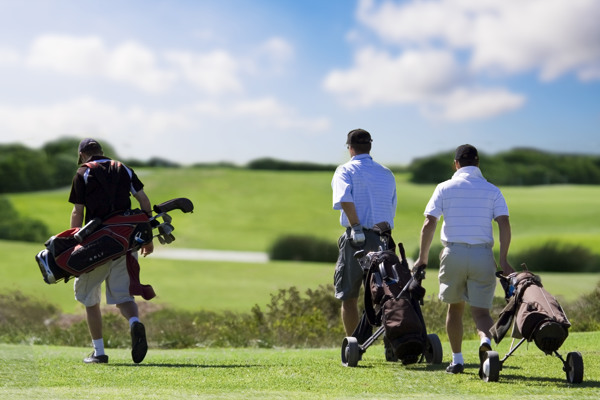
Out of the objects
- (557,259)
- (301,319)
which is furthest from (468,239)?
(557,259)

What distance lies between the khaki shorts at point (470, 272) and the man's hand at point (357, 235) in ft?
2.62

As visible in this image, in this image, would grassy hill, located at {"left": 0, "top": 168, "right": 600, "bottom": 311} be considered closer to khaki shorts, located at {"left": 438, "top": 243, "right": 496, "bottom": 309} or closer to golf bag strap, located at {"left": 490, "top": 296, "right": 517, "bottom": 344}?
khaki shorts, located at {"left": 438, "top": 243, "right": 496, "bottom": 309}

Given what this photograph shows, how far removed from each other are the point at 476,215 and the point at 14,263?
12.9m

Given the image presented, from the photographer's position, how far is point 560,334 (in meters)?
6.61

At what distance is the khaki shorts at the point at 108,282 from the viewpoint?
8.22 meters

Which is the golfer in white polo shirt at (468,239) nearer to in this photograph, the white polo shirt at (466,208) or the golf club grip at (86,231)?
the white polo shirt at (466,208)

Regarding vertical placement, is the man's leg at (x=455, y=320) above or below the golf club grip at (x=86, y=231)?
below

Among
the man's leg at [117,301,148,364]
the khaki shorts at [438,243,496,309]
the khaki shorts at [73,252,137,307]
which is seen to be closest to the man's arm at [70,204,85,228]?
the khaki shorts at [73,252,137,307]

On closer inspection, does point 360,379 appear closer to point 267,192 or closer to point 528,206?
point 267,192

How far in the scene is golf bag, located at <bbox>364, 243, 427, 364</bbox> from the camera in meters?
7.07

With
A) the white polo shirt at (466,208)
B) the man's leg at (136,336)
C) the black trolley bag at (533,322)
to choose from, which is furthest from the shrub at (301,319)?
the black trolley bag at (533,322)

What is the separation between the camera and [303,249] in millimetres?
18250

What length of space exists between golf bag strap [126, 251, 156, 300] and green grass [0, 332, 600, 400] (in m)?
0.64

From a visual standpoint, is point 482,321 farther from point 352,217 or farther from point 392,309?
point 352,217
